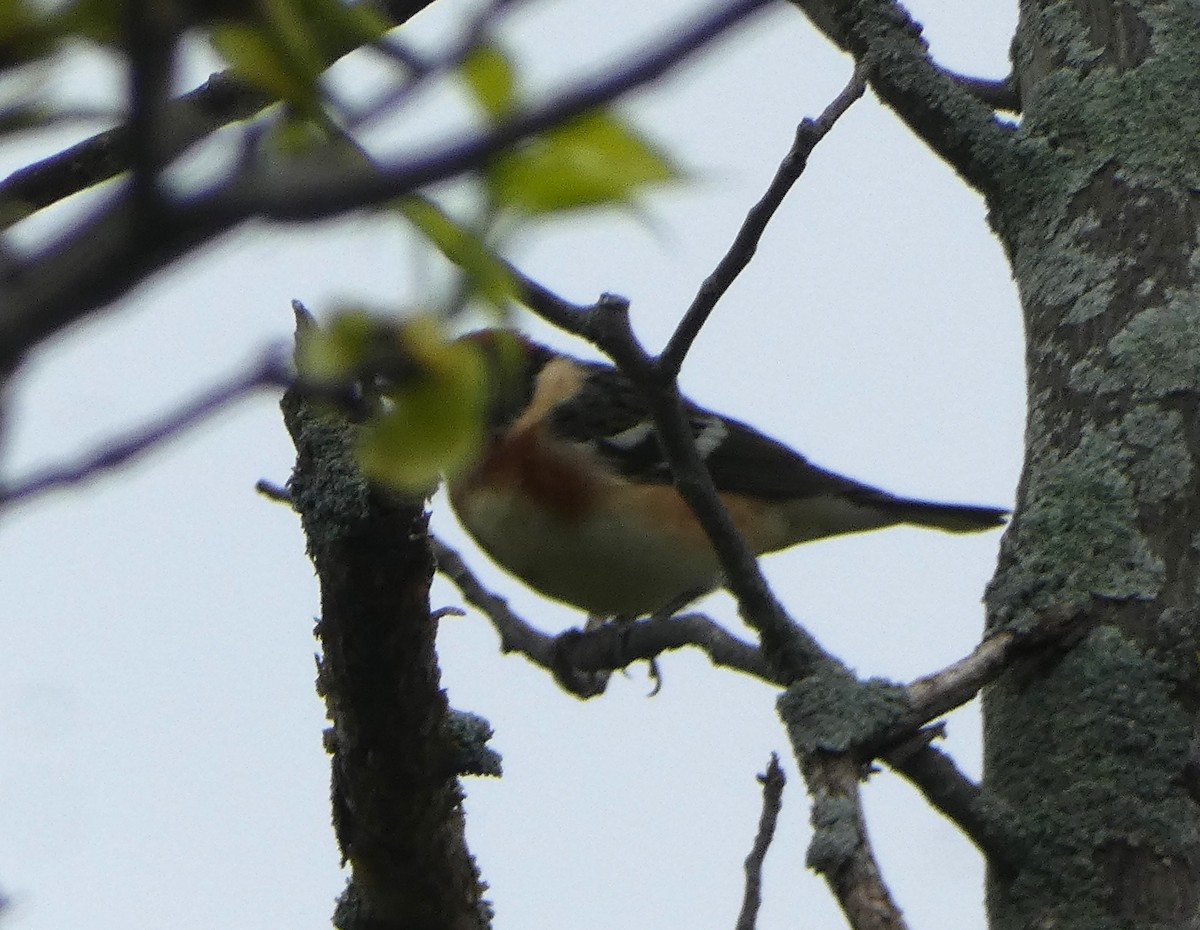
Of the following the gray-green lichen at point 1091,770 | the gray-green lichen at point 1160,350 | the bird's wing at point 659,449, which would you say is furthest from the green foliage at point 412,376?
the bird's wing at point 659,449

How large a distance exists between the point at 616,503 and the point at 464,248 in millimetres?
3553

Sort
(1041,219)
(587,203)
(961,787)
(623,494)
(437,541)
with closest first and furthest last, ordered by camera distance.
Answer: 1. (587,203)
2. (961,787)
3. (1041,219)
4. (437,541)
5. (623,494)

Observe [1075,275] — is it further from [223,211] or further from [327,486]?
[223,211]

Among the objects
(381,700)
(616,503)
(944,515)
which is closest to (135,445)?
(381,700)

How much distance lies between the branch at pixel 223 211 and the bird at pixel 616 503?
335 centimetres

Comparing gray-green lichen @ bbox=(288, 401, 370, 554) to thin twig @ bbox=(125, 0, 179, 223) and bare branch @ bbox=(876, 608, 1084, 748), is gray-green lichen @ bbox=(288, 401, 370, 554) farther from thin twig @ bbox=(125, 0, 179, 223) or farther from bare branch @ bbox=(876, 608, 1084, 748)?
thin twig @ bbox=(125, 0, 179, 223)

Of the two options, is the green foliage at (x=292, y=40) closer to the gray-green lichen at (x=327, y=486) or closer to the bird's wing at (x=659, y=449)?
the gray-green lichen at (x=327, y=486)

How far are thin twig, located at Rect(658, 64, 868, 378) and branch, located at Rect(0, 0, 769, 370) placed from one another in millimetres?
1153

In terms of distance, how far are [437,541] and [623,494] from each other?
105 centimetres

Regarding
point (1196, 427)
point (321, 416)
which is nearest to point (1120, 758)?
point (1196, 427)

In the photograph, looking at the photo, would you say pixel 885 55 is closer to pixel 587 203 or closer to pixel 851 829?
pixel 851 829

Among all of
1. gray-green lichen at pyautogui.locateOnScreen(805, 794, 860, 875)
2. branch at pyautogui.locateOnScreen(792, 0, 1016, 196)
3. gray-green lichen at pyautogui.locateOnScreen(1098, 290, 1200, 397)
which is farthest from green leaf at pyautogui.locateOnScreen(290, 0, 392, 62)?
branch at pyautogui.locateOnScreen(792, 0, 1016, 196)

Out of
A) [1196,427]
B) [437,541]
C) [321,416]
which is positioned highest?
[437,541]

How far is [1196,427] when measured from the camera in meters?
2.36
